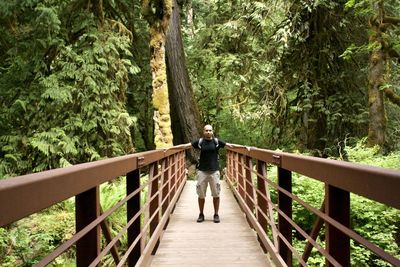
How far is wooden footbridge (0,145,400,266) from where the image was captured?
5.62 feet

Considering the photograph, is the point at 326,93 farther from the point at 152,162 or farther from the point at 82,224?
the point at 82,224

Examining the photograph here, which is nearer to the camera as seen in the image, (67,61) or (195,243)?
(195,243)

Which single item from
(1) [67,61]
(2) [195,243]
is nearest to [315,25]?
(1) [67,61]

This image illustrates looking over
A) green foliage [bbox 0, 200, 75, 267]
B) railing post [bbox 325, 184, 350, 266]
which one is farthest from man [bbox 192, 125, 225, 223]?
railing post [bbox 325, 184, 350, 266]

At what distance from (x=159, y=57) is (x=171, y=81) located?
13.9 ft

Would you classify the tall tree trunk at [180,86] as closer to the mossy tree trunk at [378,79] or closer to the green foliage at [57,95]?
the green foliage at [57,95]

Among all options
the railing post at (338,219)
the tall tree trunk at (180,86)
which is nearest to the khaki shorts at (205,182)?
the railing post at (338,219)

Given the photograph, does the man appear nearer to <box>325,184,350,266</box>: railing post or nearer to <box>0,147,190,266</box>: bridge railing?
<box>0,147,190,266</box>: bridge railing

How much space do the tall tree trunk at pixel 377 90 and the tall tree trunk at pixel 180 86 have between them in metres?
6.30

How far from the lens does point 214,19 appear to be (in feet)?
63.4

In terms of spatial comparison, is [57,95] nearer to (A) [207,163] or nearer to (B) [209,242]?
(A) [207,163]

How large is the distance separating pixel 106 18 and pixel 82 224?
12592 mm

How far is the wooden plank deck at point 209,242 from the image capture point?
5234 millimetres

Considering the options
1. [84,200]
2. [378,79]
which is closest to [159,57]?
[378,79]
